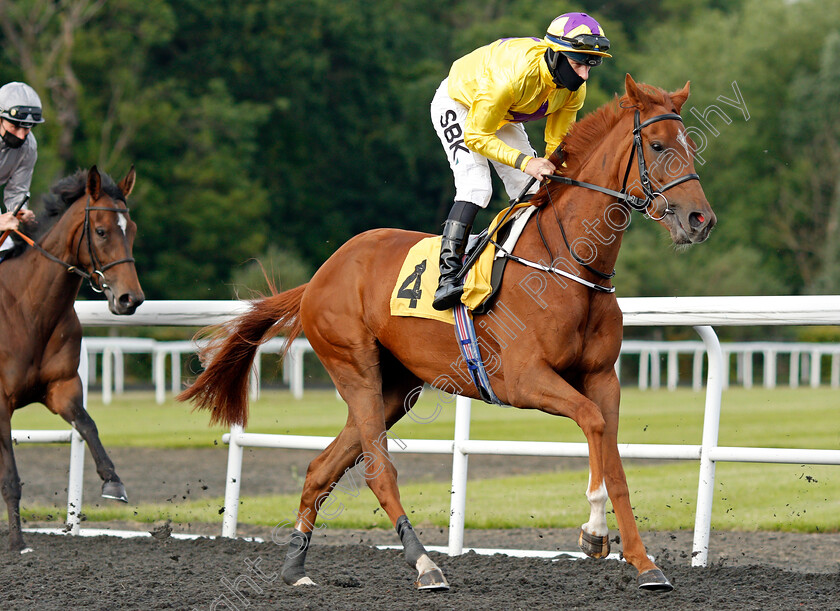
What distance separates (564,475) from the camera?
9.05 m

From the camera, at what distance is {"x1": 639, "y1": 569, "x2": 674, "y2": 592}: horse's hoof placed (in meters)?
3.59

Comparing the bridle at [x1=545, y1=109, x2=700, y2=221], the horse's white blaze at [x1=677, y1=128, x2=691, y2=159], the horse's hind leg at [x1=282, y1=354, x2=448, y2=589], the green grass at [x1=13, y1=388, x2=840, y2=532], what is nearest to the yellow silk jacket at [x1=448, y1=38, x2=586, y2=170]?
the bridle at [x1=545, y1=109, x2=700, y2=221]

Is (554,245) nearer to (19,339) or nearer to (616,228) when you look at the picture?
(616,228)

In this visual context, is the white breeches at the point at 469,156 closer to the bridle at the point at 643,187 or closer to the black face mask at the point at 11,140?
the bridle at the point at 643,187

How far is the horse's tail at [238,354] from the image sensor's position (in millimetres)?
5070

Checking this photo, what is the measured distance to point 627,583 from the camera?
12.9 feet

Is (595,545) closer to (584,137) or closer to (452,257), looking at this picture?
(452,257)

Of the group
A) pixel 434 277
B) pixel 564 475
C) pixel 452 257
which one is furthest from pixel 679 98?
pixel 564 475

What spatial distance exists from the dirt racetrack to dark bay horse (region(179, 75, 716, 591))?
0.63ft

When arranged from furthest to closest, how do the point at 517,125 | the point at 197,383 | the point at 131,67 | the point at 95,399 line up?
the point at 131,67, the point at 95,399, the point at 197,383, the point at 517,125

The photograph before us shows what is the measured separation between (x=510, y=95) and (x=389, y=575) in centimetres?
201

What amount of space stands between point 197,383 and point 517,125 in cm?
194

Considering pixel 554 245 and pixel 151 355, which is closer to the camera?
pixel 554 245

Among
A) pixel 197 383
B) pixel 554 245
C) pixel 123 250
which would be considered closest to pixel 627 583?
pixel 554 245
